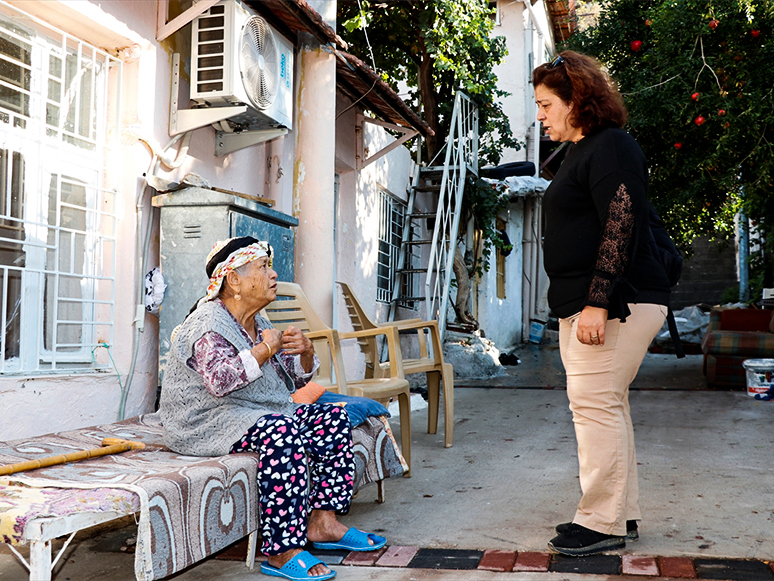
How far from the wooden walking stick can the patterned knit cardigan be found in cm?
16

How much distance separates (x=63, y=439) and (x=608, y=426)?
2.17 metres

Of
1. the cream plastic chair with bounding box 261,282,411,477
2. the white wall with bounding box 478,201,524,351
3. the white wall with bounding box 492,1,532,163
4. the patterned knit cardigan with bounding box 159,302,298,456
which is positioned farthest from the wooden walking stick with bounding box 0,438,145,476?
the white wall with bounding box 492,1,532,163

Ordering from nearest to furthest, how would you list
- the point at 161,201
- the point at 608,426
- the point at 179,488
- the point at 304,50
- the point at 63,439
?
1. the point at 179,488
2. the point at 608,426
3. the point at 63,439
4. the point at 161,201
5. the point at 304,50

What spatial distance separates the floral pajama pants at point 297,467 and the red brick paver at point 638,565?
1.04 meters

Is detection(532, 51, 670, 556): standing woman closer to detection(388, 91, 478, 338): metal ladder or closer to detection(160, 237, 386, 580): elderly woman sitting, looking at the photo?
detection(160, 237, 386, 580): elderly woman sitting

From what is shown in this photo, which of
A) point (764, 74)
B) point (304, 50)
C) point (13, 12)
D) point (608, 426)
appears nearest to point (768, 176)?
point (764, 74)

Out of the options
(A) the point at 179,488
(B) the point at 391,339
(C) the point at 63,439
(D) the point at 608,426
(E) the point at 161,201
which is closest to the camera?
(A) the point at 179,488

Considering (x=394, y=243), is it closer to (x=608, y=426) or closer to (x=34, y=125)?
(x=34, y=125)

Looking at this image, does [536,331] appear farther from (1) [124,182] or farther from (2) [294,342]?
(2) [294,342]

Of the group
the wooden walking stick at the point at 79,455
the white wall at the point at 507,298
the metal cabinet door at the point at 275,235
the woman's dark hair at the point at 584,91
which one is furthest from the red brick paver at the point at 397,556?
the white wall at the point at 507,298

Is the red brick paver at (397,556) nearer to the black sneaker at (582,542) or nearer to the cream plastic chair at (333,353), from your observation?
the black sneaker at (582,542)

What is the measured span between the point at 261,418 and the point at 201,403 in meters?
0.25

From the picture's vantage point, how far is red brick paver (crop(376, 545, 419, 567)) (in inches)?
108

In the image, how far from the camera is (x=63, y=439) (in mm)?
3047
